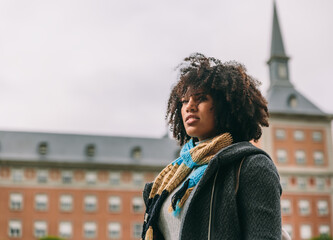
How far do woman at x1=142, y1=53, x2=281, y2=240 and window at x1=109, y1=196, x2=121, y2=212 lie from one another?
138 ft

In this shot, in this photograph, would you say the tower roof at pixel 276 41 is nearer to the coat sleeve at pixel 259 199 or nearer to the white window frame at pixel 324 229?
the white window frame at pixel 324 229

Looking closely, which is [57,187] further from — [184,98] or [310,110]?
[184,98]

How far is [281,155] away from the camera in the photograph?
4466cm

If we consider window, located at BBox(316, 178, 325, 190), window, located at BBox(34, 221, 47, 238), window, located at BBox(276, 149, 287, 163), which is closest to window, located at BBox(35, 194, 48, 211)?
window, located at BBox(34, 221, 47, 238)

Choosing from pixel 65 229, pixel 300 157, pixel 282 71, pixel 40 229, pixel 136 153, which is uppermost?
pixel 282 71

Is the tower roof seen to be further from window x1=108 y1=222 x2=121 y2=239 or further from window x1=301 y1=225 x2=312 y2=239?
window x1=108 y1=222 x2=121 y2=239

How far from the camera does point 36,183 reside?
43438mm

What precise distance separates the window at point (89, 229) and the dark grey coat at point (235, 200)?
139ft

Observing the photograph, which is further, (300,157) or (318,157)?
(318,157)

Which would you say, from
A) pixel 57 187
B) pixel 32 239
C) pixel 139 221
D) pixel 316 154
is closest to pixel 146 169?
pixel 139 221

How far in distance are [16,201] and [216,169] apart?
4309cm

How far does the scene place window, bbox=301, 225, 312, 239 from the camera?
42.7 m

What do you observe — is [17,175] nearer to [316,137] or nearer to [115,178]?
[115,178]

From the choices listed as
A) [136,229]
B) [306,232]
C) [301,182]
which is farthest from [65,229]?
[301,182]
